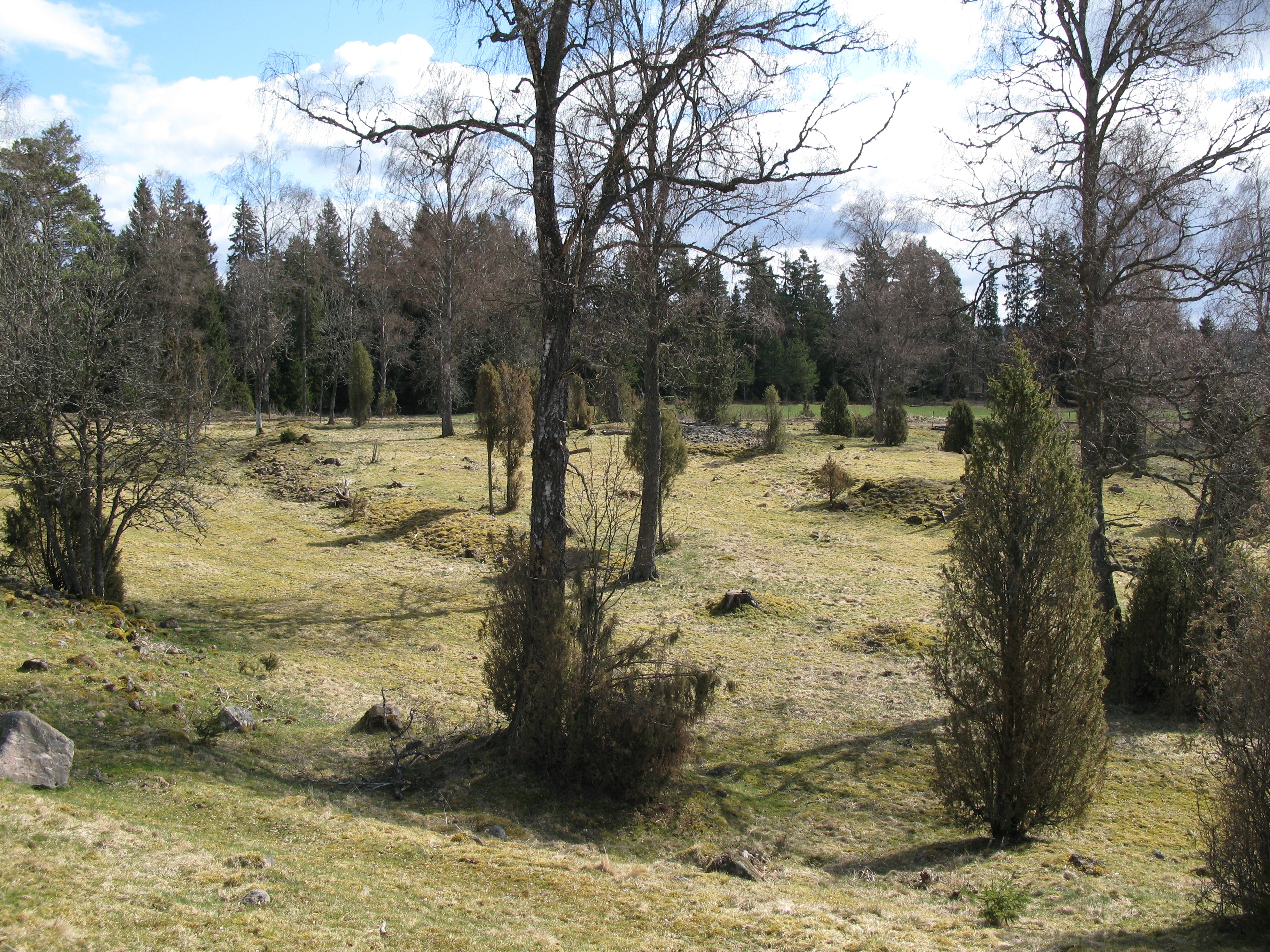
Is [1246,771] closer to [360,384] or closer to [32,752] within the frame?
[32,752]

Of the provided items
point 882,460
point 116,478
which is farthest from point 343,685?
point 882,460

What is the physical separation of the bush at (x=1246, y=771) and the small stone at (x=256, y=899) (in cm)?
443

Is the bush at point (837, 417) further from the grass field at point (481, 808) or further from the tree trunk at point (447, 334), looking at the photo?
the grass field at point (481, 808)

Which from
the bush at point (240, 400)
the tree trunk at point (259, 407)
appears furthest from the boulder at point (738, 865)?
the bush at point (240, 400)

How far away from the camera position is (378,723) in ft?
22.0

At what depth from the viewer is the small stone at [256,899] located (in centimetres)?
334

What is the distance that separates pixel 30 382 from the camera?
7.78 metres

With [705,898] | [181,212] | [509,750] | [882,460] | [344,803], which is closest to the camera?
[705,898]

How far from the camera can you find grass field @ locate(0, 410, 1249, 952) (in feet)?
11.5

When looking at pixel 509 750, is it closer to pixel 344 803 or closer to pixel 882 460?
pixel 344 803

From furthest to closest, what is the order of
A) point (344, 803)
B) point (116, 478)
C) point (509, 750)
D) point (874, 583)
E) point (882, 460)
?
point (882, 460)
point (874, 583)
point (116, 478)
point (509, 750)
point (344, 803)

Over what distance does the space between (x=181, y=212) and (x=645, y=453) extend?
121ft

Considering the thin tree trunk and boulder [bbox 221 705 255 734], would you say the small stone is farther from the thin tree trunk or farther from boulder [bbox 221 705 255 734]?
the thin tree trunk

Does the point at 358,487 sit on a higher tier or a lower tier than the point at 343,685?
higher
